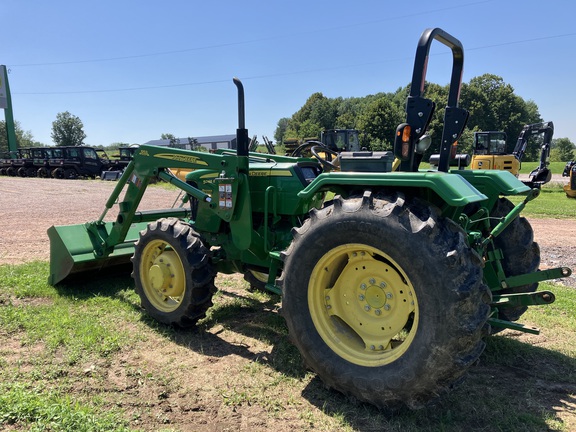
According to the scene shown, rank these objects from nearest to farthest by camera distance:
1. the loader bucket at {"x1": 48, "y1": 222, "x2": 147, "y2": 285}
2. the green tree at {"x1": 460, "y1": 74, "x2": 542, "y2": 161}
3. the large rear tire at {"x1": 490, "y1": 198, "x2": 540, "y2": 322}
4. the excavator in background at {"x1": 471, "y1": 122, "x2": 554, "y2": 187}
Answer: the large rear tire at {"x1": 490, "y1": 198, "x2": 540, "y2": 322}
the loader bucket at {"x1": 48, "y1": 222, "x2": 147, "y2": 285}
the excavator in background at {"x1": 471, "y1": 122, "x2": 554, "y2": 187}
the green tree at {"x1": 460, "y1": 74, "x2": 542, "y2": 161}

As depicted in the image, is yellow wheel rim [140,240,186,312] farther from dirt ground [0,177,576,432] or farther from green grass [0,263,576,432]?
dirt ground [0,177,576,432]

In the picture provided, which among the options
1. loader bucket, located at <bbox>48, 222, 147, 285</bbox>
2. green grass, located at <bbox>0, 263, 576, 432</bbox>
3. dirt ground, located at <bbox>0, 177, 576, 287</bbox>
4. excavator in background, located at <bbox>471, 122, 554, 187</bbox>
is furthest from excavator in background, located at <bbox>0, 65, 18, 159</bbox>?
green grass, located at <bbox>0, 263, 576, 432</bbox>

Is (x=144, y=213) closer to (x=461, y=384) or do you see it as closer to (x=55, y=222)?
(x=461, y=384)

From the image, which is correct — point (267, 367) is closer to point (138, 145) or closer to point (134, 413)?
point (134, 413)

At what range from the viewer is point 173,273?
4184 mm

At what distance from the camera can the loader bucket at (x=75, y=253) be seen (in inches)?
199

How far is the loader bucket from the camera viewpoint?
5.05 metres

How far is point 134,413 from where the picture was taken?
9.23 feet

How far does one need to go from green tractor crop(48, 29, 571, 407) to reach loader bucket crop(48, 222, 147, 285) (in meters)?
1.05

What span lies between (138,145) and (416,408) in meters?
3.79

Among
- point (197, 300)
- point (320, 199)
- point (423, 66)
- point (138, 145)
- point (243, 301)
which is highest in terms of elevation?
point (423, 66)

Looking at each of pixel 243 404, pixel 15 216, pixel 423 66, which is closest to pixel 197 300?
pixel 243 404

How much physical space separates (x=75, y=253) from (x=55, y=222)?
20.8ft

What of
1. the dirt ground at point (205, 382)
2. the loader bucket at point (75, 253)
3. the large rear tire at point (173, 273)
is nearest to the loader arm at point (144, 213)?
the loader bucket at point (75, 253)
